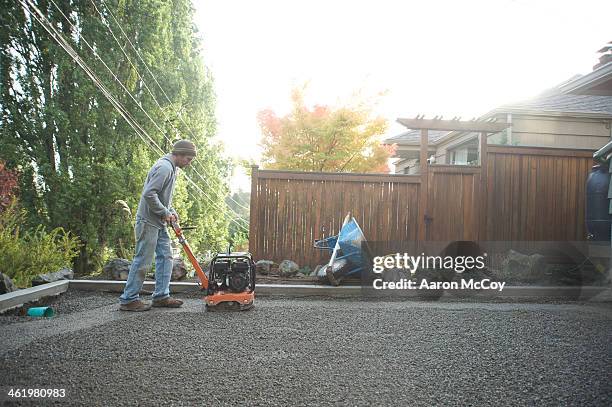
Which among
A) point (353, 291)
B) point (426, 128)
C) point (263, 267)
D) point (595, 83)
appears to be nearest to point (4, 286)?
point (263, 267)

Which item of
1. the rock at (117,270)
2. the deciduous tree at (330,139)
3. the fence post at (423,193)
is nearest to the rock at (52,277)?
the rock at (117,270)

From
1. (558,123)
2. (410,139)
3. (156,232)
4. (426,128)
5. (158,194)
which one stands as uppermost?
(410,139)

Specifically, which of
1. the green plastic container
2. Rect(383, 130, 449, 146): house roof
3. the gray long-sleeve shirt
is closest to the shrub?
the green plastic container

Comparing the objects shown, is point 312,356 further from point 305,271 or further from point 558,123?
point 558,123

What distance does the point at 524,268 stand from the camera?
7.10 m

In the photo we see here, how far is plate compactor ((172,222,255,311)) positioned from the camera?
15.4ft

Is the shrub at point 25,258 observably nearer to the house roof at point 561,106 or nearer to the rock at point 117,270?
the rock at point 117,270

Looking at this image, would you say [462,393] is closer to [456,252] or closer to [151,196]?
[151,196]

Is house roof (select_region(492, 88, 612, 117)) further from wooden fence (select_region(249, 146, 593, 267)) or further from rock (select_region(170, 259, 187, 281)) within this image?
rock (select_region(170, 259, 187, 281))

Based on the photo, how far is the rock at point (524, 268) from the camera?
6996 mm

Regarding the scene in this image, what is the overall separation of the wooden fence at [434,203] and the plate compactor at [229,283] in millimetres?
2632

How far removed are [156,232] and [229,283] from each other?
94 cm

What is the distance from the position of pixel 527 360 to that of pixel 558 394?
67 cm

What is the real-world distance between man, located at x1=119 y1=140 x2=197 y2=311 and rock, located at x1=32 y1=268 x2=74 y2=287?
4.84ft
